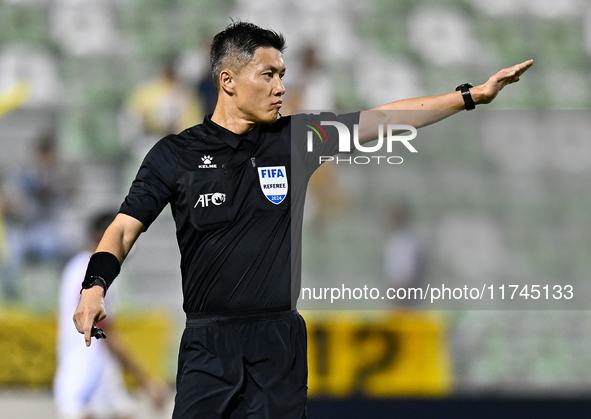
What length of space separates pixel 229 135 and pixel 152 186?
0.36 metres

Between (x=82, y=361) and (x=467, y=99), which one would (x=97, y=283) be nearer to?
(x=467, y=99)

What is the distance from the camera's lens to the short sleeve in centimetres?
288

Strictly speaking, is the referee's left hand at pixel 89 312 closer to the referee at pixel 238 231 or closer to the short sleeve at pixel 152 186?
Result: the referee at pixel 238 231

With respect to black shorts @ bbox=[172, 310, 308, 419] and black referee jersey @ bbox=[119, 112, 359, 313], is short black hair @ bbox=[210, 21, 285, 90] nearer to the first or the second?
black referee jersey @ bbox=[119, 112, 359, 313]

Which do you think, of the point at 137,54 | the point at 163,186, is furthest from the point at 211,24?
the point at 163,186

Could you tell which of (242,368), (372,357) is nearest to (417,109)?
(242,368)

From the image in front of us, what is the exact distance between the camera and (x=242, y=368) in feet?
9.29

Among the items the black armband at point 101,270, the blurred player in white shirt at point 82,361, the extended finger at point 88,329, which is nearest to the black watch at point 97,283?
the black armband at point 101,270

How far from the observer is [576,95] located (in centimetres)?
985

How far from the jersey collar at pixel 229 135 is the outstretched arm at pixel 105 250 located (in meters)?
0.47

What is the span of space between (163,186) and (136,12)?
7784mm

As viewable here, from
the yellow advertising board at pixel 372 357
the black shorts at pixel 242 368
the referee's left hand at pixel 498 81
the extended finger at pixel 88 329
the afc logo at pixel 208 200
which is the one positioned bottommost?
the yellow advertising board at pixel 372 357

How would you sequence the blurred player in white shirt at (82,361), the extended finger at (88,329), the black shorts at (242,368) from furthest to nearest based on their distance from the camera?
1. the blurred player in white shirt at (82,361)
2. the black shorts at (242,368)
3. the extended finger at (88,329)

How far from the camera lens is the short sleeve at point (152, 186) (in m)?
2.88
